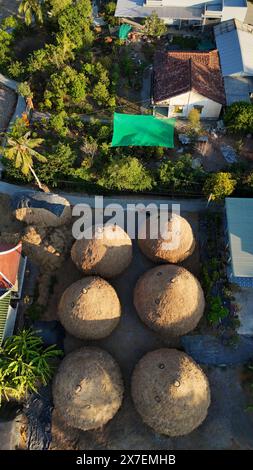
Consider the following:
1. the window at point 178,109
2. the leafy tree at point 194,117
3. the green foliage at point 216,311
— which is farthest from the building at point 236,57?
the green foliage at point 216,311

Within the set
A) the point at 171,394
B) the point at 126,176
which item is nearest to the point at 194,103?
the point at 126,176

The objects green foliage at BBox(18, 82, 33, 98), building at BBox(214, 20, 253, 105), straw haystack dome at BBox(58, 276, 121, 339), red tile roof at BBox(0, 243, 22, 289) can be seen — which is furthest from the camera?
building at BBox(214, 20, 253, 105)

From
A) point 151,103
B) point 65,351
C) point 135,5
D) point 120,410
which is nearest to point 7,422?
point 65,351

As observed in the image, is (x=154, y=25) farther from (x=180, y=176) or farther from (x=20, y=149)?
(x=20, y=149)

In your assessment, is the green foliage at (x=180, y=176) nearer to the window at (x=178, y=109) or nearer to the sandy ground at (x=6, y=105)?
the window at (x=178, y=109)

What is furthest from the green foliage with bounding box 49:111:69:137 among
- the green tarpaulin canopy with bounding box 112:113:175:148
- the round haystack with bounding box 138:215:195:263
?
the round haystack with bounding box 138:215:195:263

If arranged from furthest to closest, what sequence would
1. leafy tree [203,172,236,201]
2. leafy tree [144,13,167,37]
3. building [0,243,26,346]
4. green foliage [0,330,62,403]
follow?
leafy tree [144,13,167,37] < leafy tree [203,172,236,201] < building [0,243,26,346] < green foliage [0,330,62,403]

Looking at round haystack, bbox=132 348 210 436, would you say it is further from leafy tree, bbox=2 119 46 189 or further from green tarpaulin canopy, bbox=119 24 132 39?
green tarpaulin canopy, bbox=119 24 132 39
